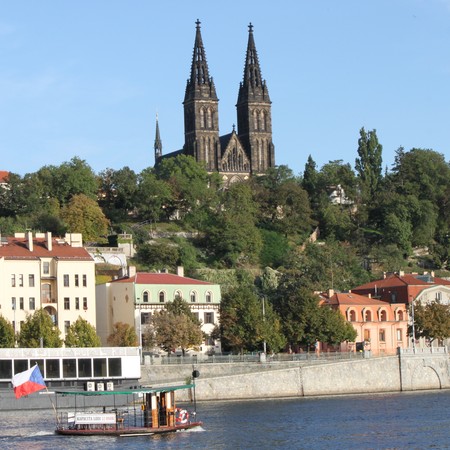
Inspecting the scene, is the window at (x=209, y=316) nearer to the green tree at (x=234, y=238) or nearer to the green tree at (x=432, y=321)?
the green tree at (x=432, y=321)

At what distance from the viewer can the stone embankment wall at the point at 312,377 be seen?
3775 inches

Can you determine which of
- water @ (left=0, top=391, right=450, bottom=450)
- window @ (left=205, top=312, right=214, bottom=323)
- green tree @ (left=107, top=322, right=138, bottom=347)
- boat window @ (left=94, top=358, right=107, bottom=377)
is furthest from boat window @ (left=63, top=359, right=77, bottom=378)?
window @ (left=205, top=312, right=214, bottom=323)

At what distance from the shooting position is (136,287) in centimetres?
11050

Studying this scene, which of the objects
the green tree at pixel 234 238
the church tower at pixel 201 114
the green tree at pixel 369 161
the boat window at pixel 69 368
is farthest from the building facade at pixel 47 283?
the church tower at pixel 201 114

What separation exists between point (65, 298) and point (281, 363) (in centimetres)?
1796

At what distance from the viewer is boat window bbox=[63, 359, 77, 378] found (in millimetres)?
90750

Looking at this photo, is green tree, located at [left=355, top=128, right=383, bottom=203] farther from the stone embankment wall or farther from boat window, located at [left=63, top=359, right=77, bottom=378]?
boat window, located at [left=63, top=359, right=77, bottom=378]

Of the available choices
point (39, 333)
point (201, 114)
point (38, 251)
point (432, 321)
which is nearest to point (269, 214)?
point (201, 114)

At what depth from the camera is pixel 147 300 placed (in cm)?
11100

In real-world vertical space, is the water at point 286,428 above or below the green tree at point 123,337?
below

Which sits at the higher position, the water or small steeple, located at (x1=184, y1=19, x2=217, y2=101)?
small steeple, located at (x1=184, y1=19, x2=217, y2=101)

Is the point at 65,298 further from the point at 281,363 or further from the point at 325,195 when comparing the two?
the point at 325,195

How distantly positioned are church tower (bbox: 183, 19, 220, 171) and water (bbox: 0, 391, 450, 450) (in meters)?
88.2

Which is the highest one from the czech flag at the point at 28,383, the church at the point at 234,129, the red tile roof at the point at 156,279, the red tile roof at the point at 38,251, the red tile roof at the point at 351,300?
the church at the point at 234,129
